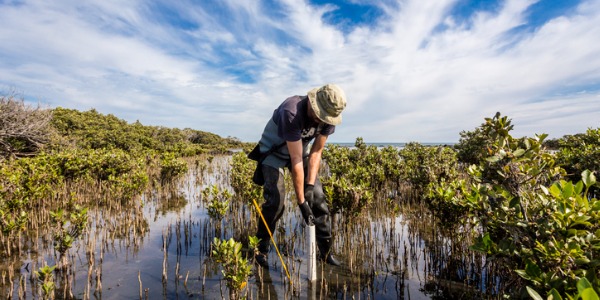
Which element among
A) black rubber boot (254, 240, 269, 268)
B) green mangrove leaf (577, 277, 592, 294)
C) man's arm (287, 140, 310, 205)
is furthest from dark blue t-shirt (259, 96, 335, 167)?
green mangrove leaf (577, 277, 592, 294)

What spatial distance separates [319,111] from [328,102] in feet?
0.49

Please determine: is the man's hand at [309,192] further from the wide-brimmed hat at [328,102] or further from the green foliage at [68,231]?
the green foliage at [68,231]

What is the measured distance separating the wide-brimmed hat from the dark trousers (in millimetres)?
1125

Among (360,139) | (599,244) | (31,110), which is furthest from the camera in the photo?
(360,139)

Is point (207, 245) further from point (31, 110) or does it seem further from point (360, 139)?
point (31, 110)

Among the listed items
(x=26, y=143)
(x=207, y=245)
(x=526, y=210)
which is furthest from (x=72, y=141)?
(x=526, y=210)

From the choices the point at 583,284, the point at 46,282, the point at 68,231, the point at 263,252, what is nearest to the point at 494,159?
the point at 583,284

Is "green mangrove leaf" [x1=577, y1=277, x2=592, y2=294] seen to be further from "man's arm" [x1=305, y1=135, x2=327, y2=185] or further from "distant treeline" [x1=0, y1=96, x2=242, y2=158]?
"distant treeline" [x1=0, y1=96, x2=242, y2=158]

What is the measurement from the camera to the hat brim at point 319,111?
332 cm

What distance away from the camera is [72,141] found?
1514cm

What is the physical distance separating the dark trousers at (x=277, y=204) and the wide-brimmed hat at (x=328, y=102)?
1.12m

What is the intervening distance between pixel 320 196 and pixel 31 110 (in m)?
14.4

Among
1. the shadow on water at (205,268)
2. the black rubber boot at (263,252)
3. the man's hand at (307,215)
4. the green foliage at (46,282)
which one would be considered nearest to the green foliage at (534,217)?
the man's hand at (307,215)

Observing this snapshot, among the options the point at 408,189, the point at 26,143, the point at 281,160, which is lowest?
the point at 408,189
